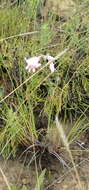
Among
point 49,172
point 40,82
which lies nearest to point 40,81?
point 40,82

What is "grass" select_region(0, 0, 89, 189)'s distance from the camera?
1343mm

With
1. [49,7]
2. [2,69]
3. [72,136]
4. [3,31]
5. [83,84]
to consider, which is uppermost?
[49,7]

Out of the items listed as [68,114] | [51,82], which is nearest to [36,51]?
[51,82]

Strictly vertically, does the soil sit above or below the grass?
below

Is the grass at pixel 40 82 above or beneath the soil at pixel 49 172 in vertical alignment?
above

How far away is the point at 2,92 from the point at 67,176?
39 centimetres

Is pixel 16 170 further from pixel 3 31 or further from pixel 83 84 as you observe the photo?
pixel 3 31

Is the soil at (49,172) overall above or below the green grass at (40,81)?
below

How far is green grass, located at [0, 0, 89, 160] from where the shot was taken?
1.34 meters

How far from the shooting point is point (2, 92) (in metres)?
1.46

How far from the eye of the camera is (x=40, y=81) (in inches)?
56.2

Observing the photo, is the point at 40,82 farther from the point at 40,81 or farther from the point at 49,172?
the point at 49,172

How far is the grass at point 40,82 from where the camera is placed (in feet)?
4.41

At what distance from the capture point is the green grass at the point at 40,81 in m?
1.34
